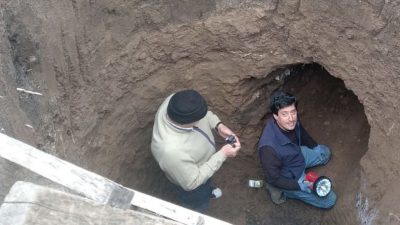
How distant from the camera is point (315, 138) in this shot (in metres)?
4.95

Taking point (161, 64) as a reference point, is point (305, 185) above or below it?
below

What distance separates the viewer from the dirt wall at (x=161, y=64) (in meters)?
3.33

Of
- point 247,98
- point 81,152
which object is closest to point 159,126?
point 81,152

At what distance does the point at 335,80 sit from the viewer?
4.91 metres

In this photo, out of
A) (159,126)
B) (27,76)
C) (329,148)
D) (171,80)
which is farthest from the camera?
(329,148)

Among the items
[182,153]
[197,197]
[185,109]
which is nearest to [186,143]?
[182,153]

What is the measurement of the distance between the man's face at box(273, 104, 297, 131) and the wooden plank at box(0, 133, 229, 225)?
193 cm

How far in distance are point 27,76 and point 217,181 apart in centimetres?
235

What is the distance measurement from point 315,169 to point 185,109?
1.87 meters

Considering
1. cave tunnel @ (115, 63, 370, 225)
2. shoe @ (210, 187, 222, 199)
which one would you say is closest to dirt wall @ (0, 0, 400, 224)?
cave tunnel @ (115, 63, 370, 225)

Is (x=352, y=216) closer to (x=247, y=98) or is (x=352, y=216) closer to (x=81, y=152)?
(x=247, y=98)

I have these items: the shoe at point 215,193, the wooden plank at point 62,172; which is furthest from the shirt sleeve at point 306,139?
the wooden plank at point 62,172

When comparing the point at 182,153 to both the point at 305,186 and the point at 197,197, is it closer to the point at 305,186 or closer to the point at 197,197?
the point at 197,197

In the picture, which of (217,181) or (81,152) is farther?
(217,181)
